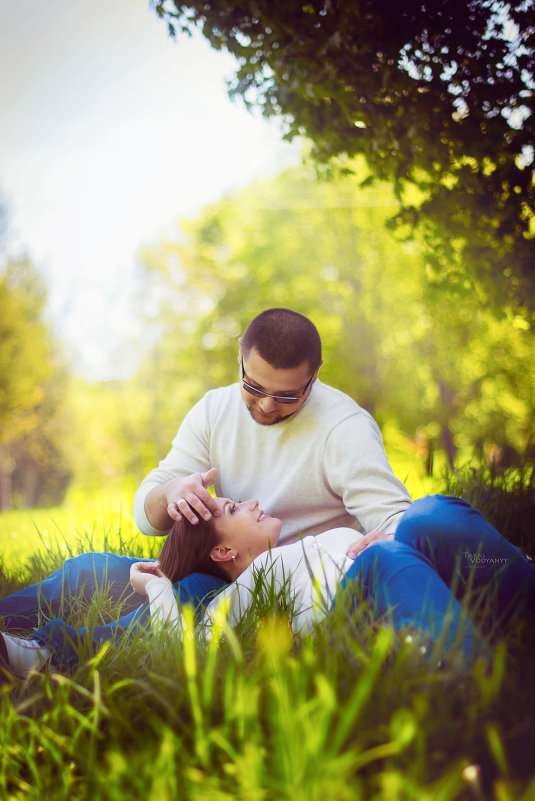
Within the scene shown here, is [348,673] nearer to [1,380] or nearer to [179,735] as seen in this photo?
[179,735]

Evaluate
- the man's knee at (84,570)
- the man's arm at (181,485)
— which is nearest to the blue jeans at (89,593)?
the man's knee at (84,570)

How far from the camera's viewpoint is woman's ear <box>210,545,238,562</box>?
2895mm

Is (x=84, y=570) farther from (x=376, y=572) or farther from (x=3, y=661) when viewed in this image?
(x=376, y=572)

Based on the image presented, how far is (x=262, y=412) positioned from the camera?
3219 millimetres

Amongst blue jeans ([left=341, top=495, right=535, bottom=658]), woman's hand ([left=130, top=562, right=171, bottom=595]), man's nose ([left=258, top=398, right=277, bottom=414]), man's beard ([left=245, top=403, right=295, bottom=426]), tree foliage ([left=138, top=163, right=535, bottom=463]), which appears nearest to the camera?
blue jeans ([left=341, top=495, right=535, bottom=658])

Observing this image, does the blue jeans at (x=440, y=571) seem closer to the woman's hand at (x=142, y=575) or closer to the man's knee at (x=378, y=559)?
the man's knee at (x=378, y=559)

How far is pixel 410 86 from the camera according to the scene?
3.12m

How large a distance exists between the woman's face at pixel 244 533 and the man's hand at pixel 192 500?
0.07 meters

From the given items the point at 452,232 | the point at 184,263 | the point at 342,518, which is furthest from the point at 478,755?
the point at 184,263

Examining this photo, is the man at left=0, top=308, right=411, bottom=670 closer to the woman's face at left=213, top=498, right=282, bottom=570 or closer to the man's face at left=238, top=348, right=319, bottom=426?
the man's face at left=238, top=348, right=319, bottom=426

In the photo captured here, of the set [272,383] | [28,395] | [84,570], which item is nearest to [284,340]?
[272,383]

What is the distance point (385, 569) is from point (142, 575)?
135cm

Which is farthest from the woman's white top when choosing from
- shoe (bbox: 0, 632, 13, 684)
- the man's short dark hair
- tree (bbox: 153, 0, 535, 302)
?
tree (bbox: 153, 0, 535, 302)

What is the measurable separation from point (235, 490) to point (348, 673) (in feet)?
6.88
